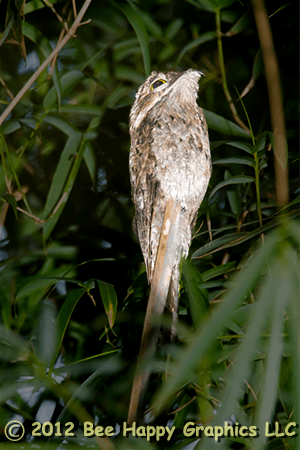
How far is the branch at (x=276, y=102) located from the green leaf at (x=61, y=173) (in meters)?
0.62

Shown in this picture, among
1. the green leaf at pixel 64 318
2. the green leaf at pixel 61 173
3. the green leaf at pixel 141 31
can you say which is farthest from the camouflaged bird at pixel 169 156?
the green leaf at pixel 61 173

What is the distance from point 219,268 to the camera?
2.92 feet

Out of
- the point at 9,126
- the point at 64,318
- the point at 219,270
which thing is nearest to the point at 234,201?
the point at 219,270

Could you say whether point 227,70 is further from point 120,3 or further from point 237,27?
point 120,3

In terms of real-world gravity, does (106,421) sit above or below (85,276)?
below

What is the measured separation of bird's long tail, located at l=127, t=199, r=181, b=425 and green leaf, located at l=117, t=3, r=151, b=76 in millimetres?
549

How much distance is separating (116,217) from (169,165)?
0.84 metres

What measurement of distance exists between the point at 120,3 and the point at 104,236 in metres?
0.79

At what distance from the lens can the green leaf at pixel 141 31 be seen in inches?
31.5

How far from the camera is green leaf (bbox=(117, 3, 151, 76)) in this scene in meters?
0.80

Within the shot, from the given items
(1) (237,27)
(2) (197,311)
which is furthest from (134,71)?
(2) (197,311)

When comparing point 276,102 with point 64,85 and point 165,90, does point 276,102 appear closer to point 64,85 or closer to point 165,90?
point 165,90

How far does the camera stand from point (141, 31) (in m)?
0.82

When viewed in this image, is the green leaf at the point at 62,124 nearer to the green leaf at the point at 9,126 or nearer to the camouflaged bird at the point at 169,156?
the green leaf at the point at 9,126
